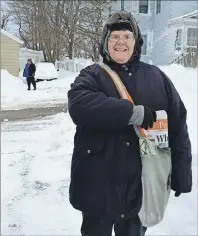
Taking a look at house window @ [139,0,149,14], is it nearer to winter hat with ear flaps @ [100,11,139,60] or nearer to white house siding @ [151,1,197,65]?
white house siding @ [151,1,197,65]

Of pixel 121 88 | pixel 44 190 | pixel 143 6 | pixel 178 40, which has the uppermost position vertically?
pixel 143 6

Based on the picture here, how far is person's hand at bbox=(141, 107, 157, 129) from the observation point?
1930mm

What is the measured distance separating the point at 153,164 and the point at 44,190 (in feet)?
8.47

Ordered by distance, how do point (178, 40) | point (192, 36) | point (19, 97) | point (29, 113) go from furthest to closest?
point (178, 40)
point (192, 36)
point (19, 97)
point (29, 113)

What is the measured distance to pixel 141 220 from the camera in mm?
2078

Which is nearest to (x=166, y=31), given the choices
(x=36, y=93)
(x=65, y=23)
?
(x=65, y=23)

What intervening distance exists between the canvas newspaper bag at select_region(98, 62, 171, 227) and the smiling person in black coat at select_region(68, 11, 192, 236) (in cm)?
4

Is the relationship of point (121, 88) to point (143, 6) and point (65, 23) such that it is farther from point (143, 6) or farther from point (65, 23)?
point (65, 23)

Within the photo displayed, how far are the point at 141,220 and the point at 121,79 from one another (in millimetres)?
828

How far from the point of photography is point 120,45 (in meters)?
2.10

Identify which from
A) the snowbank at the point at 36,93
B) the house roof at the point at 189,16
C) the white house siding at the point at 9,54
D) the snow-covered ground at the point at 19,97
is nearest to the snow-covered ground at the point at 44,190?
the snowbank at the point at 36,93

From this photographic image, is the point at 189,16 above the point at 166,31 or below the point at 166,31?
above

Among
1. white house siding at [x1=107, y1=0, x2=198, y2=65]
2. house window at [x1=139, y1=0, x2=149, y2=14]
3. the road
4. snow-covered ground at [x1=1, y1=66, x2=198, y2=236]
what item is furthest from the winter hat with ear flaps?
house window at [x1=139, y1=0, x2=149, y2=14]

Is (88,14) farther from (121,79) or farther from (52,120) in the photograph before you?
(121,79)
